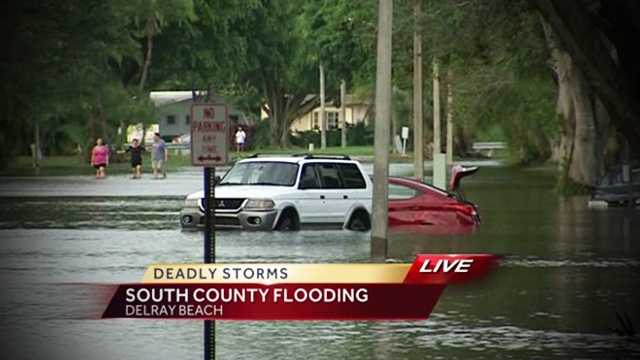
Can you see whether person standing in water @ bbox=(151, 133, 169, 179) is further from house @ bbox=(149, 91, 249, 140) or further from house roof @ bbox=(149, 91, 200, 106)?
house @ bbox=(149, 91, 249, 140)

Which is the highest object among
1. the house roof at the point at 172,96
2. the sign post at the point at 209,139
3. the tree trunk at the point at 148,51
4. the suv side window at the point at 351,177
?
the tree trunk at the point at 148,51

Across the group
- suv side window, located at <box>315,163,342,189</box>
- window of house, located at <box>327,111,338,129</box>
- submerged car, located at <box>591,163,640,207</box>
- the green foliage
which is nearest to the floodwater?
suv side window, located at <box>315,163,342,189</box>

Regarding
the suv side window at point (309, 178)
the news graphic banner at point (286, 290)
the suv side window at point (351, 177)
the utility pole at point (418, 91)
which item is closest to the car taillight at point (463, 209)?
the suv side window at point (351, 177)

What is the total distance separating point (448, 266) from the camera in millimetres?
9969

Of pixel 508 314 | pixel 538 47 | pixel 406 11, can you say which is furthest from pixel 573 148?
pixel 508 314

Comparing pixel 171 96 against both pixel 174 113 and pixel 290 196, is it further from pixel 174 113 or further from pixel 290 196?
pixel 290 196

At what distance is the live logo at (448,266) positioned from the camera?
9852 millimetres

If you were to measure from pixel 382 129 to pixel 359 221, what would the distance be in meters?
6.96

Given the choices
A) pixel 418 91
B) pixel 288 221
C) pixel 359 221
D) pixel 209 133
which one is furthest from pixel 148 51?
pixel 209 133

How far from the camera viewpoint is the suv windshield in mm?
31406

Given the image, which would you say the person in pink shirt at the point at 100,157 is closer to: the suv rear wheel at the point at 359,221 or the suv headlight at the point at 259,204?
the suv rear wheel at the point at 359,221

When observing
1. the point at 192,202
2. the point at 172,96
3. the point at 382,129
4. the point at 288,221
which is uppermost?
the point at 172,96

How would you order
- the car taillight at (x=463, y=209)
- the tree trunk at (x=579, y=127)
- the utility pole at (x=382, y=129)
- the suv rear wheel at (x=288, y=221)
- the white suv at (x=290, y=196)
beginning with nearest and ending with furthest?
the utility pole at (x=382, y=129) < the white suv at (x=290, y=196) < the suv rear wheel at (x=288, y=221) < the car taillight at (x=463, y=209) < the tree trunk at (x=579, y=127)

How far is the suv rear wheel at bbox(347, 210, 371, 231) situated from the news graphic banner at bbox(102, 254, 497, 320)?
22086 mm
